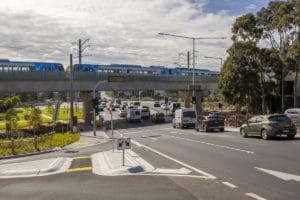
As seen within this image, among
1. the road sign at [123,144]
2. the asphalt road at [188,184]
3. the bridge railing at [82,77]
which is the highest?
the bridge railing at [82,77]

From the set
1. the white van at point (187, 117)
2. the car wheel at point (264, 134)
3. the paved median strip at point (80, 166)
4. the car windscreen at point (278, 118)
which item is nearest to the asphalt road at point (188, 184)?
the paved median strip at point (80, 166)

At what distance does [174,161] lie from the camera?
1703cm

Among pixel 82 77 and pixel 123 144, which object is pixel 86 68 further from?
pixel 123 144

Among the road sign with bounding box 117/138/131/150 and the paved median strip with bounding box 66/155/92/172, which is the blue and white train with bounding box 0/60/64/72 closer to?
the paved median strip with bounding box 66/155/92/172

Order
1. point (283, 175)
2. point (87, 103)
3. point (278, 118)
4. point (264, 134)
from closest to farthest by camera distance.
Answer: point (283, 175), point (278, 118), point (264, 134), point (87, 103)

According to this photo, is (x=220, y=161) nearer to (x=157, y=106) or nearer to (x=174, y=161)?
(x=174, y=161)

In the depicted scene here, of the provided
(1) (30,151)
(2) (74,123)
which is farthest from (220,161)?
(2) (74,123)

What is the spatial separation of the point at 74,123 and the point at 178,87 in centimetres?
3403

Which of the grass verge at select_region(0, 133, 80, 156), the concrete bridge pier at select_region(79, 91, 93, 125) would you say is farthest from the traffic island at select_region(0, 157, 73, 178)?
the concrete bridge pier at select_region(79, 91, 93, 125)

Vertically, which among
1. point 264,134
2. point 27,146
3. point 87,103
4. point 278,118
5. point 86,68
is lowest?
point 27,146

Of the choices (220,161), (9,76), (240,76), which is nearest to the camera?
(220,161)

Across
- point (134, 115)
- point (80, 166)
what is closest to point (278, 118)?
point (80, 166)

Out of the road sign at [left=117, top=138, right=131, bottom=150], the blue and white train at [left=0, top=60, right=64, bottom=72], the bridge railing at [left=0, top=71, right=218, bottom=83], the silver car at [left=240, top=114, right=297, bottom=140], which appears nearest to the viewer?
the road sign at [left=117, top=138, right=131, bottom=150]

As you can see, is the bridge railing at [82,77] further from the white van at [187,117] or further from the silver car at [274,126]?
the silver car at [274,126]
